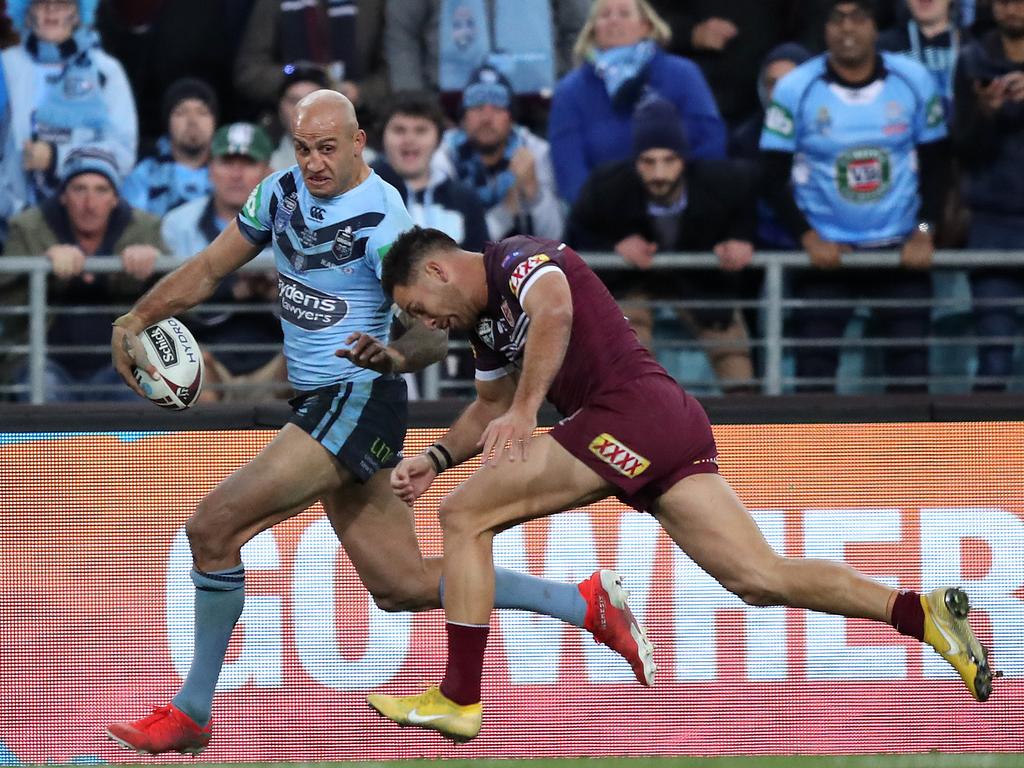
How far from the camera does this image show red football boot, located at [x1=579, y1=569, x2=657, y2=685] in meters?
6.98

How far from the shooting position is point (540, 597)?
23.4 ft

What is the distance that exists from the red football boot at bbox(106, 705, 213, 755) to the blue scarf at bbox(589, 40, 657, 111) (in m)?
4.77

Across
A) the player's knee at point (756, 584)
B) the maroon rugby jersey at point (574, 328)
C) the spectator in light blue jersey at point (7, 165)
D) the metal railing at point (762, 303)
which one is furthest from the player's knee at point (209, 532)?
the spectator in light blue jersey at point (7, 165)

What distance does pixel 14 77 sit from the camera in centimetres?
1051

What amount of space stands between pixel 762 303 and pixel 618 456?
3.85 meters

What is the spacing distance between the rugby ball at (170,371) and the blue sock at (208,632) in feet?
2.20

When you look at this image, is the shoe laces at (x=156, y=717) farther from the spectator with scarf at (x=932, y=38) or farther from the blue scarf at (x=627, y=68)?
the spectator with scarf at (x=932, y=38)

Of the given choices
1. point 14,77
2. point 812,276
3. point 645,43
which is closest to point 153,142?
point 14,77

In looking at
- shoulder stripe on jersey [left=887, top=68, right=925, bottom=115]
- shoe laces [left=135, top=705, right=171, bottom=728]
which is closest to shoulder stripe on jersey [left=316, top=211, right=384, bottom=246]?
shoe laces [left=135, top=705, right=171, bottom=728]

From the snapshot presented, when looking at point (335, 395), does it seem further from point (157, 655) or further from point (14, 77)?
point (14, 77)

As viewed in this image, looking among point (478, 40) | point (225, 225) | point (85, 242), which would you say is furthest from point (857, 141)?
point (85, 242)

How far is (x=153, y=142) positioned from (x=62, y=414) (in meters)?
3.45

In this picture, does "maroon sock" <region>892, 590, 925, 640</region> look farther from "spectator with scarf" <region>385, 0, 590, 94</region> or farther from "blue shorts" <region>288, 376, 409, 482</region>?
"spectator with scarf" <region>385, 0, 590, 94</region>

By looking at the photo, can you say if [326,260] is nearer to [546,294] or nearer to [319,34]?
[546,294]
